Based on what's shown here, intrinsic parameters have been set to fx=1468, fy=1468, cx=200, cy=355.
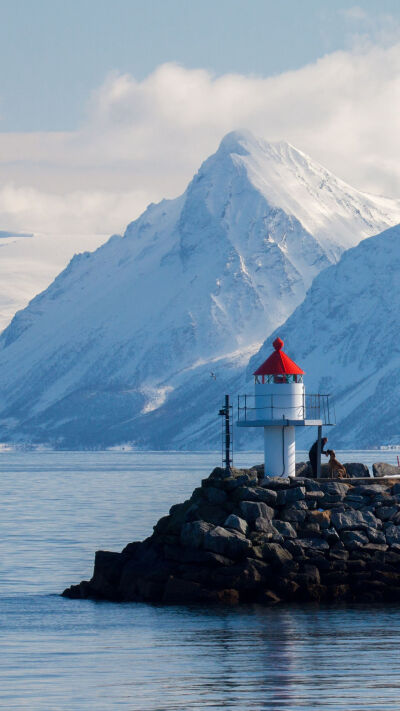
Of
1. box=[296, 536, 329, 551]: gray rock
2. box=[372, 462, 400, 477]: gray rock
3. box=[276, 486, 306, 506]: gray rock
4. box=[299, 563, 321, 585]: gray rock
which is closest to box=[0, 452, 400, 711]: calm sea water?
box=[299, 563, 321, 585]: gray rock

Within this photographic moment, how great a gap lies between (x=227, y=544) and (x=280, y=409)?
645cm

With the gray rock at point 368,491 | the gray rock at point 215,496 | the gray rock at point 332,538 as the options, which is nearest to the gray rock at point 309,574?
the gray rock at point 332,538

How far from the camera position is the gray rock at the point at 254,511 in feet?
168

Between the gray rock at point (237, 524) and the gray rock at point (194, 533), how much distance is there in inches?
24.7

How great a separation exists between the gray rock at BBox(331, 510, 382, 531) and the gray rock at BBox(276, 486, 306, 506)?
1.42 metres

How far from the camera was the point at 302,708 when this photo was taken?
32.6 metres

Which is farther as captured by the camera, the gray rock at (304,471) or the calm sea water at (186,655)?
the gray rock at (304,471)

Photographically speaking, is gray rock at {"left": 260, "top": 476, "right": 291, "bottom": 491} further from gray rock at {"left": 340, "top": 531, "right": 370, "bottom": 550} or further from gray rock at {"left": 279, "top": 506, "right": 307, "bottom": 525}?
gray rock at {"left": 340, "top": 531, "right": 370, "bottom": 550}

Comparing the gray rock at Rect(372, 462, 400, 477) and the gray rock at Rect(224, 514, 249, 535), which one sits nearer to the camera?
the gray rock at Rect(224, 514, 249, 535)

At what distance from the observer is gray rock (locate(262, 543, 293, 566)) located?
49344 mm

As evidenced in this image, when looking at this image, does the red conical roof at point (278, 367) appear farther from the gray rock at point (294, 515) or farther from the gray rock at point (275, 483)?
the gray rock at point (294, 515)

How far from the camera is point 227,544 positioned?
49.6m

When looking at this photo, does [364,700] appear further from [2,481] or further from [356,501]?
[2,481]

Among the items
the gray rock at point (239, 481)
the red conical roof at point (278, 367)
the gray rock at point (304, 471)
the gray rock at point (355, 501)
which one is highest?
the red conical roof at point (278, 367)
